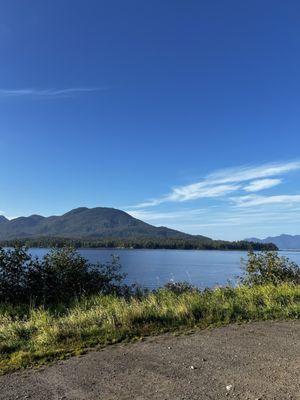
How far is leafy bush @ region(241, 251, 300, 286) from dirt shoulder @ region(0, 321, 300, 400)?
23.8 ft

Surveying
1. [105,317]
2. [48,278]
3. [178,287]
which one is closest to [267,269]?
[178,287]

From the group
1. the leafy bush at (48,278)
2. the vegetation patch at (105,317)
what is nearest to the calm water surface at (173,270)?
the leafy bush at (48,278)

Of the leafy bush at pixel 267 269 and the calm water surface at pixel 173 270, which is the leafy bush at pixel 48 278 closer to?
the calm water surface at pixel 173 270

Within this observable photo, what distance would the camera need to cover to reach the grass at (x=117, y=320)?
Result: 679cm

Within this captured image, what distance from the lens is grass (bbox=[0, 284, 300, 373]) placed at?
22.3 feet

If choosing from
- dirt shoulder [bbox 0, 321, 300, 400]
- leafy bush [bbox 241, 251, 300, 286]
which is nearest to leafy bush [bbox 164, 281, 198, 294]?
leafy bush [bbox 241, 251, 300, 286]

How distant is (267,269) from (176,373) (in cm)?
999

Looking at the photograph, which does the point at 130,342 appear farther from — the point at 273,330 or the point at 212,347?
the point at 273,330

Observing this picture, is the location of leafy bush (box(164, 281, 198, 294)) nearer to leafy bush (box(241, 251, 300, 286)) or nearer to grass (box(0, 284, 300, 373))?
leafy bush (box(241, 251, 300, 286))

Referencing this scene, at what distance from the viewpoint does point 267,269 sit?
15.0 m

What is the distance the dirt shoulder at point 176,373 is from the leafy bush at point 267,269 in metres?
7.26

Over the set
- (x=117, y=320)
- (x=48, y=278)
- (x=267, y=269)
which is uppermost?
(x=267, y=269)

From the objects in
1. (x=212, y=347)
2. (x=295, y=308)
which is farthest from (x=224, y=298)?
(x=212, y=347)

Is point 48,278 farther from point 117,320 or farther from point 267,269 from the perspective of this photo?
point 267,269
